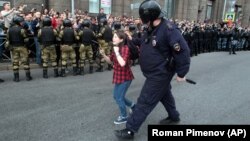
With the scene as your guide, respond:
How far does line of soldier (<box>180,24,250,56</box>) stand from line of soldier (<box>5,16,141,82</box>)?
24.2 ft

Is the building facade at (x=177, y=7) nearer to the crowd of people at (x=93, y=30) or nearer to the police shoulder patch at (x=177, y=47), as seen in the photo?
the crowd of people at (x=93, y=30)

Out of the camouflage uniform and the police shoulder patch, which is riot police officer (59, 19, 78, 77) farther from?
the police shoulder patch

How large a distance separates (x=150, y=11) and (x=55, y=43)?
18.2 ft

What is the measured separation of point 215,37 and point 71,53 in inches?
486

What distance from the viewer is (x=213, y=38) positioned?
19.2 m

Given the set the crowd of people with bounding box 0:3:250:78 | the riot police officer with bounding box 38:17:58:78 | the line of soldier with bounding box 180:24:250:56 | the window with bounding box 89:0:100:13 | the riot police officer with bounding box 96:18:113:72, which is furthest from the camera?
the window with bounding box 89:0:100:13

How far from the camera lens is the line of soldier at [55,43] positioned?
8148 mm

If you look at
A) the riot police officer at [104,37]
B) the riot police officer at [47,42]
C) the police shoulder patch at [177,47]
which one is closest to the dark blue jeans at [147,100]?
the police shoulder patch at [177,47]

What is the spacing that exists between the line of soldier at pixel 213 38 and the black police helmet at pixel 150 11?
11.7m

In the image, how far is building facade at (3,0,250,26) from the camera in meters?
15.3

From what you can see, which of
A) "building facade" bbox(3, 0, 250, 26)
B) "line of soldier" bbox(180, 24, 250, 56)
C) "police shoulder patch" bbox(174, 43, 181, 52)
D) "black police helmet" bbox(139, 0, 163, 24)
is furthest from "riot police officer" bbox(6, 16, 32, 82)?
"line of soldier" bbox(180, 24, 250, 56)

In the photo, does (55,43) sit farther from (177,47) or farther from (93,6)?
(93,6)

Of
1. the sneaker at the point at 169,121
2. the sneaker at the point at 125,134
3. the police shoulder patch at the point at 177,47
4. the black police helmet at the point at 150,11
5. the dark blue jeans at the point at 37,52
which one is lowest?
the sneaker at the point at 169,121

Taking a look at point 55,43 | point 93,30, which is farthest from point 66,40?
point 93,30
